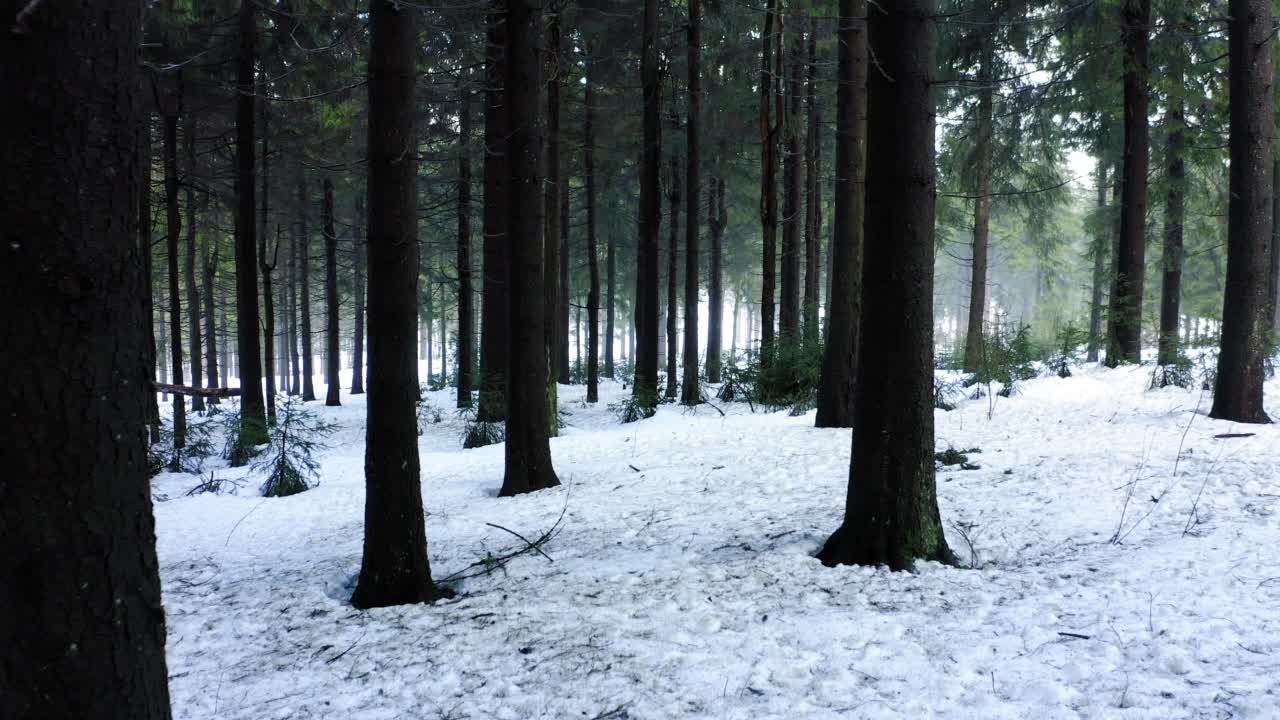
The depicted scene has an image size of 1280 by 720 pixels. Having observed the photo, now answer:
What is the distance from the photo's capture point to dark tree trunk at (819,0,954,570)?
407 centimetres

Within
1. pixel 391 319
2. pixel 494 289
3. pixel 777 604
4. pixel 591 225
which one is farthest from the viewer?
pixel 591 225

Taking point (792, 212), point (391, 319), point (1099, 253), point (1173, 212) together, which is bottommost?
point (391, 319)

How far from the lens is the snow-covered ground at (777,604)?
→ 9.42 feet

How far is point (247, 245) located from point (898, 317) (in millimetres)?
11913

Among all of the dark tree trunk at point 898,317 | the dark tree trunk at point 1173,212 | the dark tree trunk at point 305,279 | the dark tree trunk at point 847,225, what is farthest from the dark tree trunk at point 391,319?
the dark tree trunk at point 305,279

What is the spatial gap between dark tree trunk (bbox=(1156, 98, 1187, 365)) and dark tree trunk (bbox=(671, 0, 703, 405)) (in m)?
8.87

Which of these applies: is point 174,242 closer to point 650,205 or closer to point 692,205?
point 650,205

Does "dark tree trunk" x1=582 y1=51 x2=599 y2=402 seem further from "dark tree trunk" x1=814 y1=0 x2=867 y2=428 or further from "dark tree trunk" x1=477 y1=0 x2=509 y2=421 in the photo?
"dark tree trunk" x1=814 y1=0 x2=867 y2=428

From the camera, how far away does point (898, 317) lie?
414 cm

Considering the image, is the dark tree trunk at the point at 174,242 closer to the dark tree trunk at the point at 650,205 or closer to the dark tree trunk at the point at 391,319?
the dark tree trunk at the point at 650,205

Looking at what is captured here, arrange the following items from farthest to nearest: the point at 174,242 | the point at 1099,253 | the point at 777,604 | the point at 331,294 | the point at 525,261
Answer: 1. the point at 331,294
2. the point at 1099,253
3. the point at 174,242
4. the point at 525,261
5. the point at 777,604

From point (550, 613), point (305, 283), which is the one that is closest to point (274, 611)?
point (550, 613)

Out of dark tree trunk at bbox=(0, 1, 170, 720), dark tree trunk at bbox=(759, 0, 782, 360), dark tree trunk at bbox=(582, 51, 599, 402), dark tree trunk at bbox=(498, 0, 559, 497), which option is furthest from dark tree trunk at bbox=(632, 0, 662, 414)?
dark tree trunk at bbox=(0, 1, 170, 720)

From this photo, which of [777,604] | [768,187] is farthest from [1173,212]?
[777,604]
